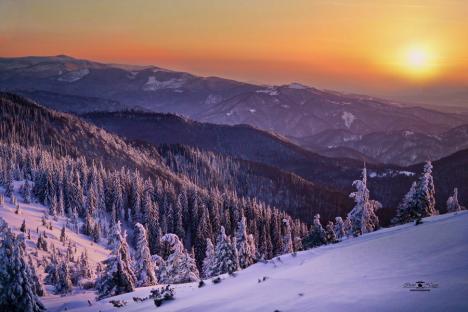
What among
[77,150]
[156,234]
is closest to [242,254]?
[156,234]

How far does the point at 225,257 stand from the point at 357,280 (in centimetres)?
3539

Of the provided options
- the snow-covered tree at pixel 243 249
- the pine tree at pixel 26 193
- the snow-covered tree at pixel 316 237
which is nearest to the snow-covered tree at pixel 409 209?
the snow-covered tree at pixel 316 237

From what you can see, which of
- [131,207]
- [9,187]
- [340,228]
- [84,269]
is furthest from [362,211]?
[131,207]

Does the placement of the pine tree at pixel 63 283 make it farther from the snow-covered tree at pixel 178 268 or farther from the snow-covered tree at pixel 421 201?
the snow-covered tree at pixel 421 201

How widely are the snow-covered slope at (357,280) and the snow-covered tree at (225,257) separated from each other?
2683 centimetres

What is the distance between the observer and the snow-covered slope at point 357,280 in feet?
30.7

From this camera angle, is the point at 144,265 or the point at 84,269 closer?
the point at 144,265

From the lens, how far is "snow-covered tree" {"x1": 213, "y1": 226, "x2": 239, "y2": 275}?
148 feet

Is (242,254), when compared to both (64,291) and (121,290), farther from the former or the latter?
(64,291)

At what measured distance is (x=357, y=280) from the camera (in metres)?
11.9

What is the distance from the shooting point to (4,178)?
323 ft

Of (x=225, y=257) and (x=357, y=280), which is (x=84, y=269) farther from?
(x=357, y=280)

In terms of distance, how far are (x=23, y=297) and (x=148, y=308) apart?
14278 mm

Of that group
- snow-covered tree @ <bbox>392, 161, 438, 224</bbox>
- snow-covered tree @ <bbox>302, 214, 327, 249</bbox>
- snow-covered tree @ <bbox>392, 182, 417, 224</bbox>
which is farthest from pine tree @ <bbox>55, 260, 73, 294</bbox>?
snow-covered tree @ <bbox>392, 161, 438, 224</bbox>
